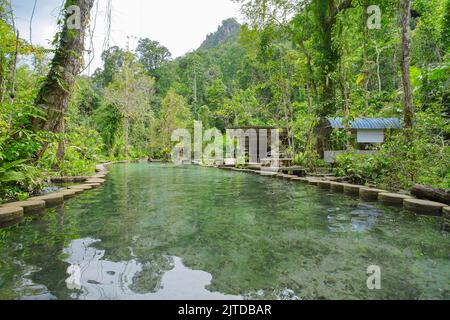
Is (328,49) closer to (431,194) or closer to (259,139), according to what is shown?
(431,194)

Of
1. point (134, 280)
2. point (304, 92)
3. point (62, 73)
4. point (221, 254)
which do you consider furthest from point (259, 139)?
point (134, 280)

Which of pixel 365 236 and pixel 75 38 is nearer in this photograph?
pixel 365 236

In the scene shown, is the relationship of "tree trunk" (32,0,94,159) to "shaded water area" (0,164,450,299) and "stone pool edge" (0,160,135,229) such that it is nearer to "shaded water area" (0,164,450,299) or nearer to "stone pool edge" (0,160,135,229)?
"stone pool edge" (0,160,135,229)

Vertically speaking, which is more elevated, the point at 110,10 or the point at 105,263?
the point at 110,10

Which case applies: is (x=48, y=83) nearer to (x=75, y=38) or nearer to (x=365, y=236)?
(x=75, y=38)

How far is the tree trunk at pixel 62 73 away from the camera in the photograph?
4719 millimetres

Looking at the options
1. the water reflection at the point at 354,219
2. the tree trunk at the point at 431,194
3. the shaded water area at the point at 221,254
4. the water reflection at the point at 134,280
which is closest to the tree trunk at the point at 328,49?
the tree trunk at the point at 431,194

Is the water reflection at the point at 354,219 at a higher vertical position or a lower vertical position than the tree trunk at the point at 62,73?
lower

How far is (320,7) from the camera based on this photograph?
9.51m

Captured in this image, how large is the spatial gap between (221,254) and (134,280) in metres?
0.76

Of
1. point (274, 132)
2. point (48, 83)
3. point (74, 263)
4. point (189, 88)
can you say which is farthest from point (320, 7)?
point (189, 88)

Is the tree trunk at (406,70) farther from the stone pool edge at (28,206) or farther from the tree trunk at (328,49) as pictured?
the stone pool edge at (28,206)

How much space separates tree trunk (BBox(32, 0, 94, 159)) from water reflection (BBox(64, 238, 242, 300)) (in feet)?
11.0
